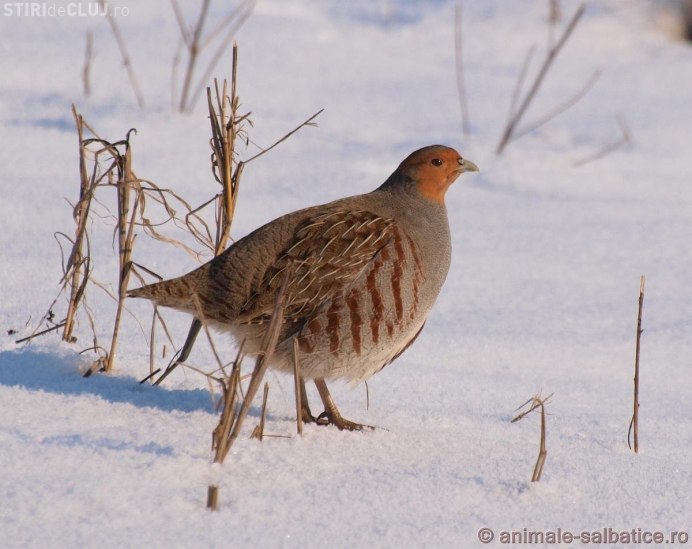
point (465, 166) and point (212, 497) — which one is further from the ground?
point (465, 166)

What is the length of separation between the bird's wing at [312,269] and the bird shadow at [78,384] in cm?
26

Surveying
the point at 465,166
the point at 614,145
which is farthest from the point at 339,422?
the point at 614,145

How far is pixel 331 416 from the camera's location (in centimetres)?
282

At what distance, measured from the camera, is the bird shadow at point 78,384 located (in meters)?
2.63

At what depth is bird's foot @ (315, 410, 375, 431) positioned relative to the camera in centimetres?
271

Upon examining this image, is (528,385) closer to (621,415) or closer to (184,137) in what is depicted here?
(621,415)

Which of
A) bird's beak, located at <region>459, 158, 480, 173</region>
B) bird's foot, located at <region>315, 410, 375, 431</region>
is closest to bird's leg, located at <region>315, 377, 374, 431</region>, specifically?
bird's foot, located at <region>315, 410, 375, 431</region>

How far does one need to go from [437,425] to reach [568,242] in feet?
7.77

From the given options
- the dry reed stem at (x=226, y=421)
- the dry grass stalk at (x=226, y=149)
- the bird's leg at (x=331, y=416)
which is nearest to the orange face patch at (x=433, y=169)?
the dry grass stalk at (x=226, y=149)

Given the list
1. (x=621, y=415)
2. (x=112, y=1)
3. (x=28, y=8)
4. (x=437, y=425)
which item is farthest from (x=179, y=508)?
(x=112, y=1)

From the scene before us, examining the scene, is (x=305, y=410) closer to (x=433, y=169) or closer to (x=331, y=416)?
(x=331, y=416)

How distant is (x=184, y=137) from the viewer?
574 cm

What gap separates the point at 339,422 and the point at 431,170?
0.84 metres

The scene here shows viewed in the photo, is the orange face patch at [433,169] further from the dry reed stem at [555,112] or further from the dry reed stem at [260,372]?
the dry reed stem at [555,112]
